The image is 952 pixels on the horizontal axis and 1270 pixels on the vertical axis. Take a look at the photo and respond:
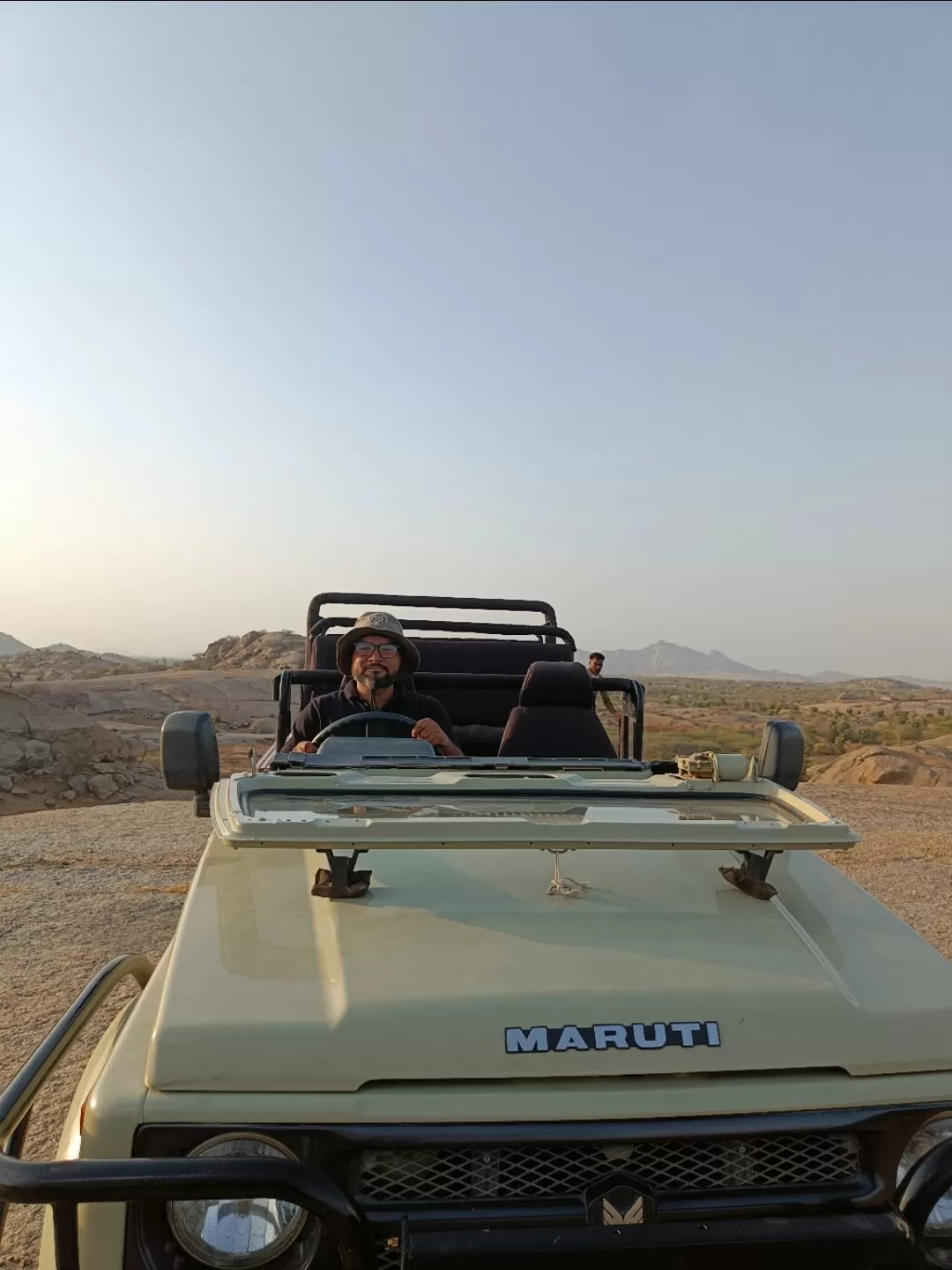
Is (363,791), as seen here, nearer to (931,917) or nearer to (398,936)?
(398,936)

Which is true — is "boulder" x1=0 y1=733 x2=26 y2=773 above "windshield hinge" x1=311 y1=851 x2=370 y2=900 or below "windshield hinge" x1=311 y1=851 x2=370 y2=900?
below

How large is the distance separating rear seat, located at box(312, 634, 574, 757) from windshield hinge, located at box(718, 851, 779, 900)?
8.71ft

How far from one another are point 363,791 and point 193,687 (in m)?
34.5

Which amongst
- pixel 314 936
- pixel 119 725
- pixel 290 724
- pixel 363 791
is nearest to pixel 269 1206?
pixel 314 936

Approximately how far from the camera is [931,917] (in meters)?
7.13

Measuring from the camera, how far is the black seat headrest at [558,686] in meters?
4.00

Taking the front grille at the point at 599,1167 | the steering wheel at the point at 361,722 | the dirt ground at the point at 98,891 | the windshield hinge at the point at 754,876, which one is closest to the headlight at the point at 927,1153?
the front grille at the point at 599,1167

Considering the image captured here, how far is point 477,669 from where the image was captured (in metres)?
6.81

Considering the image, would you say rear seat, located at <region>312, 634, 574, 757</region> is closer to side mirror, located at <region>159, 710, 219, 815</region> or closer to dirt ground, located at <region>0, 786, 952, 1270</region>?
dirt ground, located at <region>0, 786, 952, 1270</region>

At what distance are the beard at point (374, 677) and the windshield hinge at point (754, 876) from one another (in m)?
2.11

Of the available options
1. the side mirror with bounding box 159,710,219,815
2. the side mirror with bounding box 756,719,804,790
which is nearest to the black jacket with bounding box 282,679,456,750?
the side mirror with bounding box 159,710,219,815

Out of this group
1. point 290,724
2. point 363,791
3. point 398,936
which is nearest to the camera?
point 398,936

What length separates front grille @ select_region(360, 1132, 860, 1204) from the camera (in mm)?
1727

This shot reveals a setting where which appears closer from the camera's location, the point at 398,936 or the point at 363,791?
the point at 398,936
